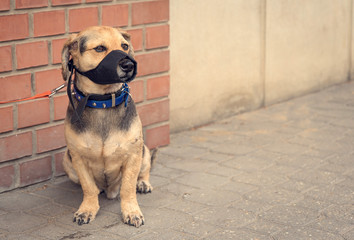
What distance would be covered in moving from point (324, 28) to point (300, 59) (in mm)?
661

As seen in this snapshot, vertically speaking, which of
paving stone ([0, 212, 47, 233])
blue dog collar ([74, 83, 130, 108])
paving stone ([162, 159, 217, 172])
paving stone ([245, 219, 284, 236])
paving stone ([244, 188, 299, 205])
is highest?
blue dog collar ([74, 83, 130, 108])

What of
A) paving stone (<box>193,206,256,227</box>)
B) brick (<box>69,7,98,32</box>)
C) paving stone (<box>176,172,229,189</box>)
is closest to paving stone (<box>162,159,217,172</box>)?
paving stone (<box>176,172,229,189</box>)

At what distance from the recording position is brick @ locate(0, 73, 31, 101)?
4906 millimetres

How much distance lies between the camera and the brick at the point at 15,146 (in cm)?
502

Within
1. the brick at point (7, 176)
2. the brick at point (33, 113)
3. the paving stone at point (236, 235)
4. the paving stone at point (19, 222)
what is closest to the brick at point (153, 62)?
the brick at point (33, 113)

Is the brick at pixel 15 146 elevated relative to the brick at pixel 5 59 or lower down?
lower down

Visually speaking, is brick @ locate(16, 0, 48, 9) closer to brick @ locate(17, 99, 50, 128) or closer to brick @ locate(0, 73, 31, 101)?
brick @ locate(0, 73, 31, 101)

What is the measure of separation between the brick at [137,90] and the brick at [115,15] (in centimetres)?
56

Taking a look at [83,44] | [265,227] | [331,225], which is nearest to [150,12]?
[83,44]

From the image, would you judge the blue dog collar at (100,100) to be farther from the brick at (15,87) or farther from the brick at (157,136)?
the brick at (157,136)

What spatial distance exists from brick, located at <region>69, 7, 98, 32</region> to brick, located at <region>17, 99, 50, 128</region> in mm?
648

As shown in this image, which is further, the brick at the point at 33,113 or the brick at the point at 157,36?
the brick at the point at 157,36

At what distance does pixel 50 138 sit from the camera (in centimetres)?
531

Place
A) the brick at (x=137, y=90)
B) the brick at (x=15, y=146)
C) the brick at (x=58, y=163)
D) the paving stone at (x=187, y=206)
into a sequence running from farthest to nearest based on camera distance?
the brick at (x=137, y=90), the brick at (x=58, y=163), the brick at (x=15, y=146), the paving stone at (x=187, y=206)
